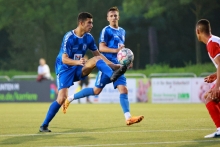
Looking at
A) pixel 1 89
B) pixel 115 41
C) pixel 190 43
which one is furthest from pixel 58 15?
pixel 115 41

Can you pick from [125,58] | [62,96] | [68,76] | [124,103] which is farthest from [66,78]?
[124,103]

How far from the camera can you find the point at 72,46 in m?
11.7

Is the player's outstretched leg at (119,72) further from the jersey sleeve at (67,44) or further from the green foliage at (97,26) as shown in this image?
the green foliage at (97,26)

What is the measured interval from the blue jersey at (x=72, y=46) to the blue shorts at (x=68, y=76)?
7cm

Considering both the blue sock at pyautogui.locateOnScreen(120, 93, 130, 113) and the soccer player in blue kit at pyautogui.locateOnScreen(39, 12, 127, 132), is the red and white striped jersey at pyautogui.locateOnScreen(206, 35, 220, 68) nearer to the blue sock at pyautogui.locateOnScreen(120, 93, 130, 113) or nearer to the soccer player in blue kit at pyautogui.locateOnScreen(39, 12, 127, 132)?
the soccer player in blue kit at pyautogui.locateOnScreen(39, 12, 127, 132)

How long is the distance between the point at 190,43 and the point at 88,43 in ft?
120


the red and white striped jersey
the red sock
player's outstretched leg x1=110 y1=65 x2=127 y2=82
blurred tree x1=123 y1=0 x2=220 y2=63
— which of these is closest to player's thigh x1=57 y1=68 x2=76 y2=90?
player's outstretched leg x1=110 y1=65 x2=127 y2=82

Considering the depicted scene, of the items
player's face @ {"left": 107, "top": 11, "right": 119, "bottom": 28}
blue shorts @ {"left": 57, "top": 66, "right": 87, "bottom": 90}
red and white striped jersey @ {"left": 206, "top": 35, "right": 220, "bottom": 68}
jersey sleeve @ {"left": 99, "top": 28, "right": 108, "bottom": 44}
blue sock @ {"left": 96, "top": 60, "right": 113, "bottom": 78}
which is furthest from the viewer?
jersey sleeve @ {"left": 99, "top": 28, "right": 108, "bottom": 44}

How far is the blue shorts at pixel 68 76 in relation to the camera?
38.3 feet

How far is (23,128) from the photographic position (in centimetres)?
1235

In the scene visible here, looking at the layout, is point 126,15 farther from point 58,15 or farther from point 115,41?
point 115,41

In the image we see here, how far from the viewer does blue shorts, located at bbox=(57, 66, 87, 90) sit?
1169 centimetres

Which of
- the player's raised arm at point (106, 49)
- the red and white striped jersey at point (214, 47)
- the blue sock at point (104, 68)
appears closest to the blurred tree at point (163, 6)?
the player's raised arm at point (106, 49)

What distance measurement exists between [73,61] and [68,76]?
1.60 ft
